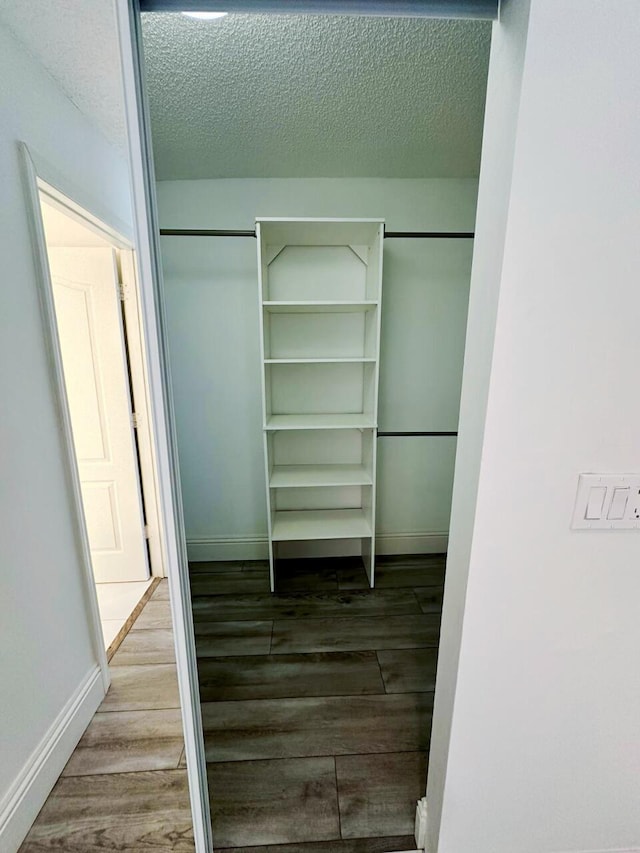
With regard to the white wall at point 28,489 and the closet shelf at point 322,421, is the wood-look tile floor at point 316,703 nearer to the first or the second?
the white wall at point 28,489

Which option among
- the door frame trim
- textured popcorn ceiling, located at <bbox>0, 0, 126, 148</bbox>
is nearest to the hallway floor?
the door frame trim

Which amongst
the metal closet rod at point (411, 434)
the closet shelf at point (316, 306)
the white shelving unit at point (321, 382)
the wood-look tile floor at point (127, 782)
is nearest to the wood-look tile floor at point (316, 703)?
the wood-look tile floor at point (127, 782)

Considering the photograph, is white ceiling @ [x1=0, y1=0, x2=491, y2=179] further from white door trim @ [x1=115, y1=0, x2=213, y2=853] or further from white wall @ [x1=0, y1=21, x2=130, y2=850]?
white door trim @ [x1=115, y1=0, x2=213, y2=853]

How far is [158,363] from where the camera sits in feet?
2.27

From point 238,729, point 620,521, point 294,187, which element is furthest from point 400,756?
point 294,187

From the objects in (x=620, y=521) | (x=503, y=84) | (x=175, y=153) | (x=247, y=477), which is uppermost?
(x=175, y=153)

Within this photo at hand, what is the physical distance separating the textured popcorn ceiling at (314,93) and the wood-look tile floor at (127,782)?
261 centimetres

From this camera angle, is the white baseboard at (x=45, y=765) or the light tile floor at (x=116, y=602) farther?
the light tile floor at (x=116, y=602)

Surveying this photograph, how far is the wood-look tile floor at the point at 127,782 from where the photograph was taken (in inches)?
43.3

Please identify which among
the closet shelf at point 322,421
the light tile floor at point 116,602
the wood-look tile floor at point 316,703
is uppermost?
the closet shelf at point 322,421

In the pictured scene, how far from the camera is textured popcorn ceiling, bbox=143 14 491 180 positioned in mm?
1170

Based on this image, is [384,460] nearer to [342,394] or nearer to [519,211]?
[342,394]

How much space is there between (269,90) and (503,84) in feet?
3.85

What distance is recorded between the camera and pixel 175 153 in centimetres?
183
